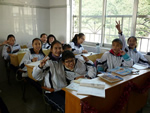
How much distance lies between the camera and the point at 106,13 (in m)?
3.77

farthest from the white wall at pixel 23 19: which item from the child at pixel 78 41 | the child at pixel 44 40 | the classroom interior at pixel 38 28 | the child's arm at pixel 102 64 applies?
the child's arm at pixel 102 64

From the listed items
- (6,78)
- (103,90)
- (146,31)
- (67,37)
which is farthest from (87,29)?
(103,90)

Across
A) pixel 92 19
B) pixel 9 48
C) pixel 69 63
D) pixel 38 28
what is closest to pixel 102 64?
pixel 69 63

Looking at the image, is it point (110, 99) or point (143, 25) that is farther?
point (143, 25)

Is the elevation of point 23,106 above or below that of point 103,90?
below

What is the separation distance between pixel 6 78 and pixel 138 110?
10.9 ft

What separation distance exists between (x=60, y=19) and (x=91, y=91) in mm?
3538

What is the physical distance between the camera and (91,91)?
1.40 metres

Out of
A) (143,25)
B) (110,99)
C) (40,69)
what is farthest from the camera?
(143,25)

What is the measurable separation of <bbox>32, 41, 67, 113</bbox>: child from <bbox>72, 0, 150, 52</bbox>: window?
2.17 metres

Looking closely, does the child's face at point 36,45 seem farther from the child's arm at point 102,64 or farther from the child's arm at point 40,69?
the child's arm at point 102,64

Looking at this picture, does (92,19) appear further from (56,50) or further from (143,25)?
(56,50)

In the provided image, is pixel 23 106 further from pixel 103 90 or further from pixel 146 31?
A: pixel 146 31

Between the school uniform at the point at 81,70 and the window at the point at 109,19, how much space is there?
181cm
